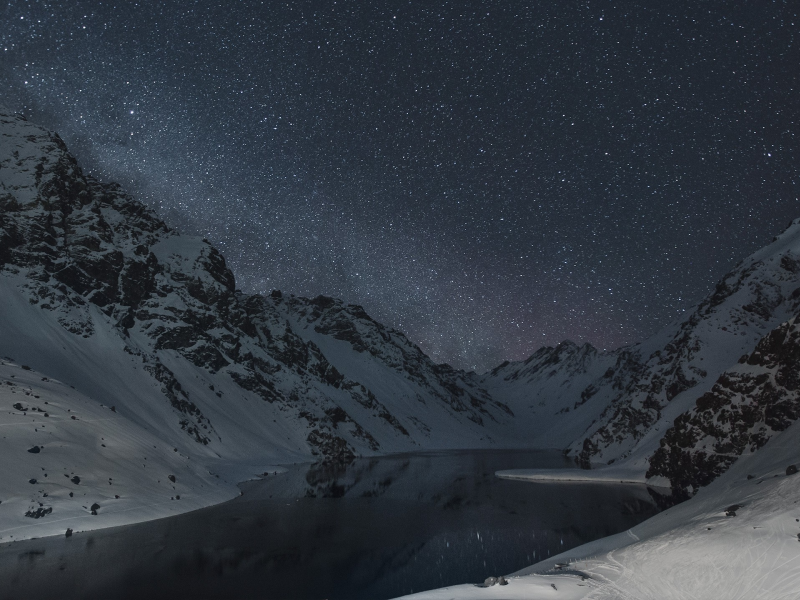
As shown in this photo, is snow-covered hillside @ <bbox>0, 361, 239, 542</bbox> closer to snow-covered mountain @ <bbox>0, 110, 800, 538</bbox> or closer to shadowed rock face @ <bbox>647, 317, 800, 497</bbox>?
snow-covered mountain @ <bbox>0, 110, 800, 538</bbox>

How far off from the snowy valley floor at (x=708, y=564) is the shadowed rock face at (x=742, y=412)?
28.3m

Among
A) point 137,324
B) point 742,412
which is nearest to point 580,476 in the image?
point 742,412

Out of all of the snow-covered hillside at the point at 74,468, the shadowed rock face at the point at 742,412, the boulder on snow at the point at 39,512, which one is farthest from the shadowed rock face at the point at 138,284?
the shadowed rock face at the point at 742,412

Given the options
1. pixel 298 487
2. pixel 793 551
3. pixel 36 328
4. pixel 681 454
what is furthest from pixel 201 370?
pixel 793 551

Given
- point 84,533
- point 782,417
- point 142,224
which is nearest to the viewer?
point 84,533

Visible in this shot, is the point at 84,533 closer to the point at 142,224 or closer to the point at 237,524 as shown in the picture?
the point at 237,524

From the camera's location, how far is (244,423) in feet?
403

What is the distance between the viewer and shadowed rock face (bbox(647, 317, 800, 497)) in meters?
47.8

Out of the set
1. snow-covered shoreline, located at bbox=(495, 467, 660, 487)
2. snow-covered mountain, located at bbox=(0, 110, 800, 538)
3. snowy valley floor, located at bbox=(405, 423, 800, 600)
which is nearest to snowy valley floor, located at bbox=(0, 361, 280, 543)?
snow-covered mountain, located at bbox=(0, 110, 800, 538)

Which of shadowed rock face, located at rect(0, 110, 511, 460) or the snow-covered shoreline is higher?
shadowed rock face, located at rect(0, 110, 511, 460)

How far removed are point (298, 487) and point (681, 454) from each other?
46.2 meters

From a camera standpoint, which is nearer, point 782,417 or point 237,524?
point 237,524

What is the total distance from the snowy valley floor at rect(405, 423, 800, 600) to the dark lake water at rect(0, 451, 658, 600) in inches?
265

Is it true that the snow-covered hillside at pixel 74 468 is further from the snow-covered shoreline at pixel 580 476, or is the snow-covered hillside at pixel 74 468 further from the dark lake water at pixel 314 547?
the snow-covered shoreline at pixel 580 476
